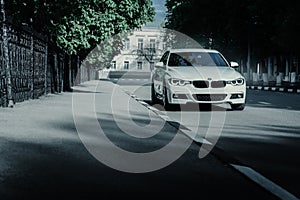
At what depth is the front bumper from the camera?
12.8 m

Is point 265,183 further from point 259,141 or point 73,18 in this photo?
point 73,18

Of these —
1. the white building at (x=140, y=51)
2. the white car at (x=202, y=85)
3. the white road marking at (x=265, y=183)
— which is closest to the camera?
the white road marking at (x=265, y=183)

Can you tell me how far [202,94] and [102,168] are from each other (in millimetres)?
7788

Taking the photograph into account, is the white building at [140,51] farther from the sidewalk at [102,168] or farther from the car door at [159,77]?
the sidewalk at [102,168]

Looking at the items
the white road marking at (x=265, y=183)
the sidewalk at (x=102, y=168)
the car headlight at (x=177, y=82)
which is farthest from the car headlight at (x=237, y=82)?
the white road marking at (x=265, y=183)

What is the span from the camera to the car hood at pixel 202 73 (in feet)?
42.2

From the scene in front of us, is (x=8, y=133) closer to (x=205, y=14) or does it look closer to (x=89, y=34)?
(x=89, y=34)

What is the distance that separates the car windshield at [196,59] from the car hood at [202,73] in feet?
2.57

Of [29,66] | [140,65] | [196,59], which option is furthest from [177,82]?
[140,65]

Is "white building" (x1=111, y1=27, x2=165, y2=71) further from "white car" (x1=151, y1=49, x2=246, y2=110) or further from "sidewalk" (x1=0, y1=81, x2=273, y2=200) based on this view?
"sidewalk" (x1=0, y1=81, x2=273, y2=200)

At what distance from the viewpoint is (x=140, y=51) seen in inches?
5022

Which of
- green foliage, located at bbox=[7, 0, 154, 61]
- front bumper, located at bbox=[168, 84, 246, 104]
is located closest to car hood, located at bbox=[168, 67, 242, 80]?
front bumper, located at bbox=[168, 84, 246, 104]

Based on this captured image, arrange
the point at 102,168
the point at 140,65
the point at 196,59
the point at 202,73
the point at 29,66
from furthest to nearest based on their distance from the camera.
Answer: the point at 140,65, the point at 29,66, the point at 196,59, the point at 202,73, the point at 102,168

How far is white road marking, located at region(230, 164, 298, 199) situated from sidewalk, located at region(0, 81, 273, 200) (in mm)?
75
